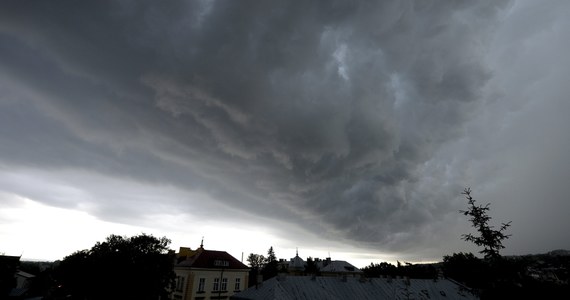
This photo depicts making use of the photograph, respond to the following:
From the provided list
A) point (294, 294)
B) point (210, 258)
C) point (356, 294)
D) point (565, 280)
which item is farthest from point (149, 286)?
point (565, 280)

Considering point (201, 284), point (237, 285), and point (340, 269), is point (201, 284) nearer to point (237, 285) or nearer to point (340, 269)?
point (237, 285)

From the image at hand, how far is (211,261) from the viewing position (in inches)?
1981

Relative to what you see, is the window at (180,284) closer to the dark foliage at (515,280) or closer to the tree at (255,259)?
the dark foliage at (515,280)

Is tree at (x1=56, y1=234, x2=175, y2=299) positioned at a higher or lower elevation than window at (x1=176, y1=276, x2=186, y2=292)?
higher

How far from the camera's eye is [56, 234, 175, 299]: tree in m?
30.0

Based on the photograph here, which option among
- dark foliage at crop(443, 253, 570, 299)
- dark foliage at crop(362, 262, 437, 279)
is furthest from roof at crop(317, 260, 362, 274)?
dark foliage at crop(443, 253, 570, 299)

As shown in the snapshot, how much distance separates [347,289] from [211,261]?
25.9 m

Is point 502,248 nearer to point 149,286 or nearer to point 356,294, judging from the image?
point 356,294

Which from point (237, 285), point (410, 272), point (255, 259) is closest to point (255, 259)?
point (255, 259)

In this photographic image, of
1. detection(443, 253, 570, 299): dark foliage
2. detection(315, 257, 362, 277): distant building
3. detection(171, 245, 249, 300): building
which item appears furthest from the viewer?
detection(315, 257, 362, 277): distant building

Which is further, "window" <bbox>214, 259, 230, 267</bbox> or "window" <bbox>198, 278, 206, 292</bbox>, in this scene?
"window" <bbox>214, 259, 230, 267</bbox>

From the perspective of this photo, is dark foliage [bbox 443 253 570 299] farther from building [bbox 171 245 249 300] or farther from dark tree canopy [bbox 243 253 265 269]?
dark tree canopy [bbox 243 253 265 269]

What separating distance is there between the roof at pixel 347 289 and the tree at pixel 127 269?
10.4m

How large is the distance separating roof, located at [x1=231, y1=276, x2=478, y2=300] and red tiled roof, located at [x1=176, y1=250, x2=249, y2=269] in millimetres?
15198
